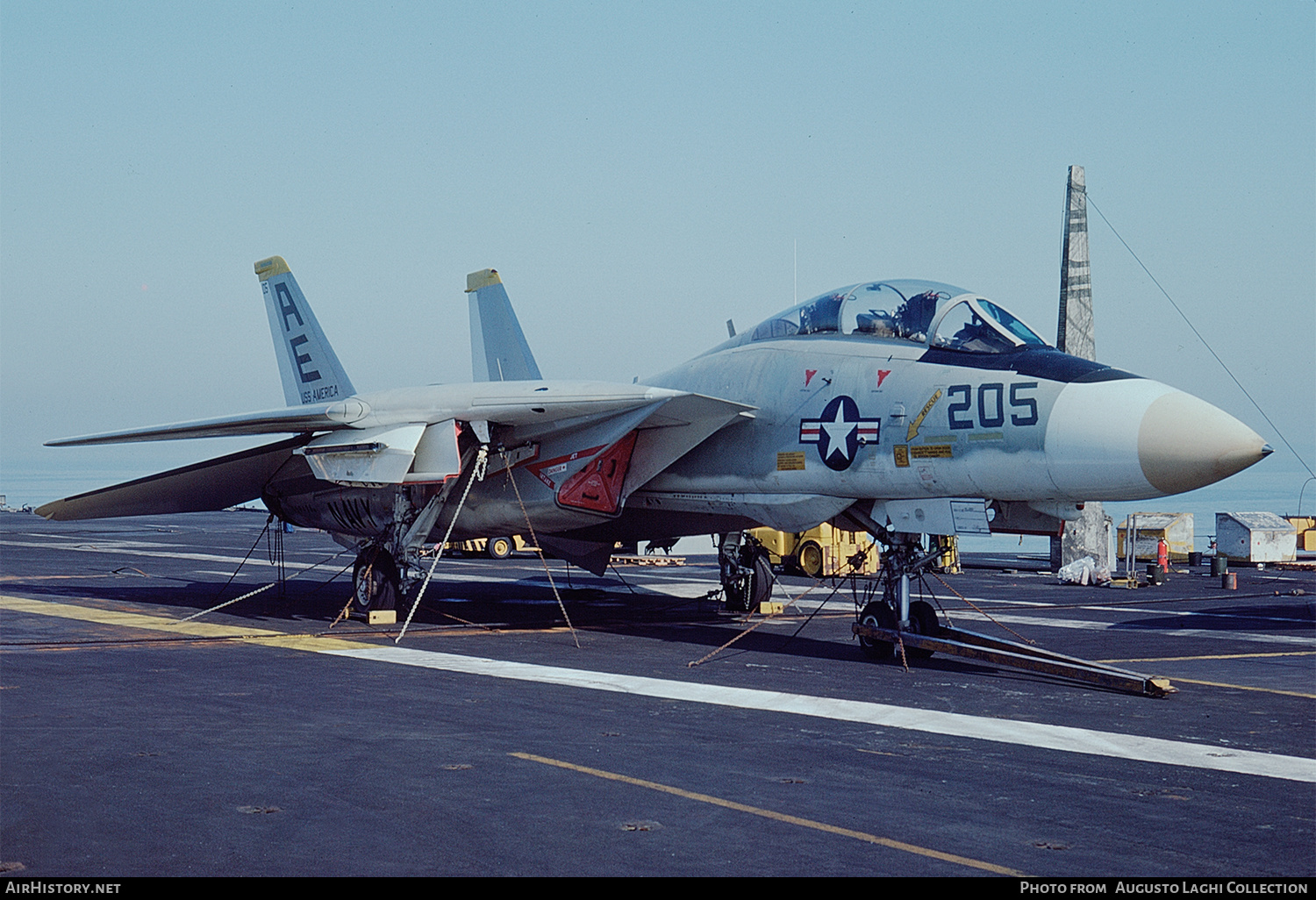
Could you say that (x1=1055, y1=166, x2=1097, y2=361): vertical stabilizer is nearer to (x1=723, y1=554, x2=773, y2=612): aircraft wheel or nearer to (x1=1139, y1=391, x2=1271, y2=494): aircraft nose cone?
(x1=723, y1=554, x2=773, y2=612): aircraft wheel

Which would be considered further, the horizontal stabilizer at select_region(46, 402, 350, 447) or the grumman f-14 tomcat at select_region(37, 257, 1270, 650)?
the horizontal stabilizer at select_region(46, 402, 350, 447)

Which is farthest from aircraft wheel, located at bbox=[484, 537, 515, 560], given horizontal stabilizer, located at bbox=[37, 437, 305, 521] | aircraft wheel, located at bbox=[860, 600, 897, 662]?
aircraft wheel, located at bbox=[860, 600, 897, 662]

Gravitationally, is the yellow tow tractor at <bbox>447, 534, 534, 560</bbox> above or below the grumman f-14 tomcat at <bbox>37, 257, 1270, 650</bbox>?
below

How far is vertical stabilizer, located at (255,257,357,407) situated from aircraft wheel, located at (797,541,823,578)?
13159 mm

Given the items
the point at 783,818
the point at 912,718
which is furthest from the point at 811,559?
the point at 783,818

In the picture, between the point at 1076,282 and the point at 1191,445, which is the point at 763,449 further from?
the point at 1076,282

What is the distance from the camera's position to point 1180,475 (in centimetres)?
1079

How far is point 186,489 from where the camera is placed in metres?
19.3

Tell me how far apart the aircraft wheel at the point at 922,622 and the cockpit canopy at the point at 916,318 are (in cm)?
292

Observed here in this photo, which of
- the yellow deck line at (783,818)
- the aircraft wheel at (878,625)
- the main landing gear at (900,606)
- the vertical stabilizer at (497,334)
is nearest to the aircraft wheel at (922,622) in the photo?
the main landing gear at (900,606)

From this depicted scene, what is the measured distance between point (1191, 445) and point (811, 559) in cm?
1971

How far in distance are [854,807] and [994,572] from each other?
2681cm

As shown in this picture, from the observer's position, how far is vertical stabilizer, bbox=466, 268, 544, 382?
23.8 meters

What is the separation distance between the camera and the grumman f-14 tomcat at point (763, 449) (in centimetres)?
1149
